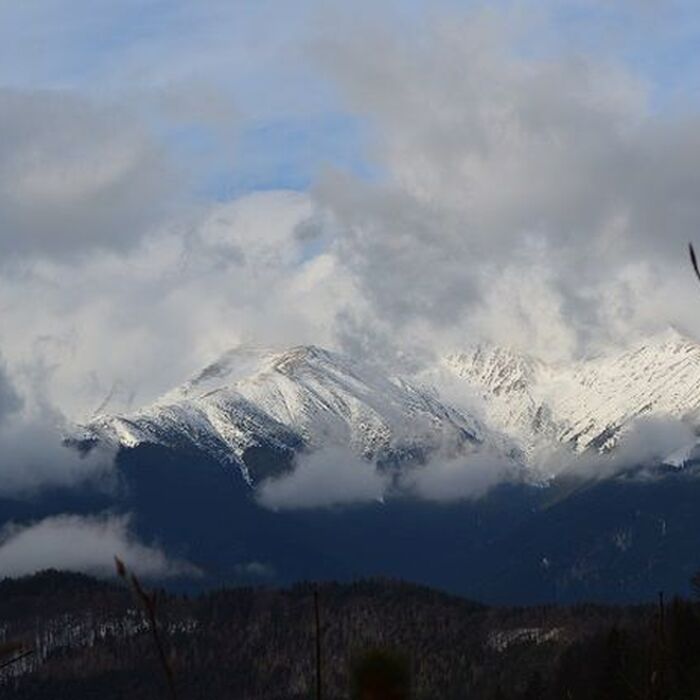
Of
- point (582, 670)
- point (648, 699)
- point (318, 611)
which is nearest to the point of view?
point (318, 611)

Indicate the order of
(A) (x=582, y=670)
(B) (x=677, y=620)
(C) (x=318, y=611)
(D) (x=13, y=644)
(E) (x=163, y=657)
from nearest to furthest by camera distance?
1. (D) (x=13, y=644)
2. (E) (x=163, y=657)
3. (C) (x=318, y=611)
4. (B) (x=677, y=620)
5. (A) (x=582, y=670)

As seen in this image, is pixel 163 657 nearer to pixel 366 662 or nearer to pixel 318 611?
pixel 318 611

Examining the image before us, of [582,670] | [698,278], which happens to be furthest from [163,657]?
[582,670]

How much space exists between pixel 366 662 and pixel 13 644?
1.29m

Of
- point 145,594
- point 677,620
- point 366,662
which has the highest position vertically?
point 677,620

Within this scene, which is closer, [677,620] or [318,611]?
[318,611]

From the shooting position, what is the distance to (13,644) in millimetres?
5738

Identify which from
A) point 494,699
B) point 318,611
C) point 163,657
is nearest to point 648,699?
point 318,611

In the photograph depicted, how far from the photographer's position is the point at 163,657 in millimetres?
6383

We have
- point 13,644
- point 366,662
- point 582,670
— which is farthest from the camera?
point 582,670

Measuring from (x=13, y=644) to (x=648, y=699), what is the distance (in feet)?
10.5

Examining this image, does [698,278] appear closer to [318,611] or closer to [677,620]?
[318,611]

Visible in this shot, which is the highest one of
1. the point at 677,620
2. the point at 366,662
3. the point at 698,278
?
the point at 677,620

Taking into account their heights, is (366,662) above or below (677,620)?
below
